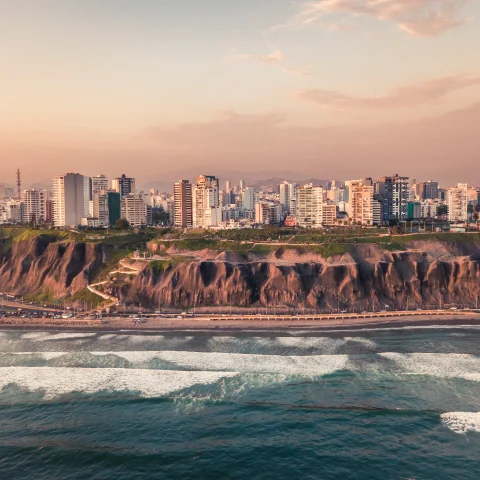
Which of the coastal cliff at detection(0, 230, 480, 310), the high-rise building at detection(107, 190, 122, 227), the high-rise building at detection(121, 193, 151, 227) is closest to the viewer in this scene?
the coastal cliff at detection(0, 230, 480, 310)

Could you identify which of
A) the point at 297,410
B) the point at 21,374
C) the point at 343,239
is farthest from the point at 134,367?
the point at 343,239

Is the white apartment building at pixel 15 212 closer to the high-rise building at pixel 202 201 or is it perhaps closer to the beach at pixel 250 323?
the high-rise building at pixel 202 201

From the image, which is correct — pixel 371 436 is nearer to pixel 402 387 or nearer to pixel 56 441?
pixel 402 387

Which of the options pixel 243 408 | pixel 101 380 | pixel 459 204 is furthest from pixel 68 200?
pixel 459 204

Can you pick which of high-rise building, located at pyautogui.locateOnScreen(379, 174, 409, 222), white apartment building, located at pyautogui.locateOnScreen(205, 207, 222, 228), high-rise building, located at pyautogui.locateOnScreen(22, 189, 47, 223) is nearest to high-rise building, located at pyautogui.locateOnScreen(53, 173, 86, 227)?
high-rise building, located at pyautogui.locateOnScreen(22, 189, 47, 223)

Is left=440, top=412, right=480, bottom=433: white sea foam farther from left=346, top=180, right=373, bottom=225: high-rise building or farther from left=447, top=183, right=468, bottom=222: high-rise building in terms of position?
left=447, top=183, right=468, bottom=222: high-rise building

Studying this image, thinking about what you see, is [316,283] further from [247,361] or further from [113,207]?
[113,207]

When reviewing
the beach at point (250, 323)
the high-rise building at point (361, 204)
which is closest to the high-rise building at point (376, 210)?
the high-rise building at point (361, 204)

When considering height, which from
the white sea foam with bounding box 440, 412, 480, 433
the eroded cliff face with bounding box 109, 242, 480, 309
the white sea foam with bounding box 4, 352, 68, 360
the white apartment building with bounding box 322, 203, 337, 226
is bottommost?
the white sea foam with bounding box 440, 412, 480, 433
